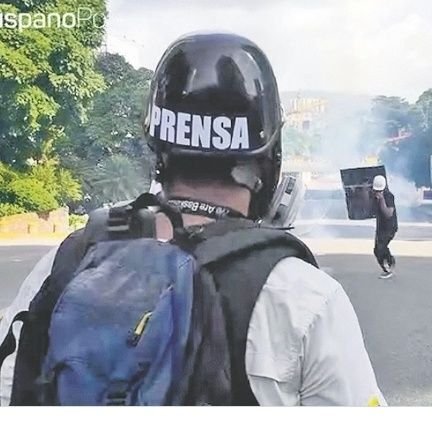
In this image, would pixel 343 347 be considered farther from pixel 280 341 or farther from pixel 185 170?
pixel 185 170

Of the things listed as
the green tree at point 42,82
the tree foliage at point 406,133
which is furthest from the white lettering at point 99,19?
the tree foliage at point 406,133

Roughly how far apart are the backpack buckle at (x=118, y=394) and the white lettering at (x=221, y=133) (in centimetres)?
69

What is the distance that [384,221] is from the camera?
2.66m

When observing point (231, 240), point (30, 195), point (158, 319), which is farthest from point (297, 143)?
point (30, 195)

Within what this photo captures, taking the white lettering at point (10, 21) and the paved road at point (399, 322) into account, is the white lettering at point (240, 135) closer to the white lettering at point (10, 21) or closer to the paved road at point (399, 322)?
the paved road at point (399, 322)

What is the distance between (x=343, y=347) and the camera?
2.11 metres

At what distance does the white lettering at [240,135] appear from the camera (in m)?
2.37

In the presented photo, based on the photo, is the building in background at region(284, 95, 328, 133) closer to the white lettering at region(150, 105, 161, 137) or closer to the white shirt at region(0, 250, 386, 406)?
the white lettering at region(150, 105, 161, 137)

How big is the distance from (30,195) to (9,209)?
0.08 metres

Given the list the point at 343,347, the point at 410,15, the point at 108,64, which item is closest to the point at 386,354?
the point at 343,347

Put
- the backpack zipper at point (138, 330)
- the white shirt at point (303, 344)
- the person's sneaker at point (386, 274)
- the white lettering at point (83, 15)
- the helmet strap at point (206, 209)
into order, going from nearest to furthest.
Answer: the white shirt at point (303, 344)
the backpack zipper at point (138, 330)
the helmet strap at point (206, 209)
the white lettering at point (83, 15)
the person's sneaker at point (386, 274)

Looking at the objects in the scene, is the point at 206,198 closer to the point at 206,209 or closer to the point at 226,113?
the point at 206,209

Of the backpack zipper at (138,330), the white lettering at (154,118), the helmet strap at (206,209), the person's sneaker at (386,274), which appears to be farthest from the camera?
the person's sneaker at (386,274)

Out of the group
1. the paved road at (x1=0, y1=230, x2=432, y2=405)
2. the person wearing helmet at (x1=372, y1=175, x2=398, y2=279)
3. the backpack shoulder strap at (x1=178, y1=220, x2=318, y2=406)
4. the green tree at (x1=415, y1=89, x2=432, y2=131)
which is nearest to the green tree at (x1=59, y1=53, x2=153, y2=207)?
the paved road at (x1=0, y1=230, x2=432, y2=405)
